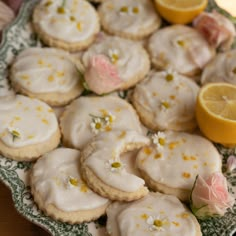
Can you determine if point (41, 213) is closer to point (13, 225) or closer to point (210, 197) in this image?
point (13, 225)

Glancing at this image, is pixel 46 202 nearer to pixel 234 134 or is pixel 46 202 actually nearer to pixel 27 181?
pixel 27 181

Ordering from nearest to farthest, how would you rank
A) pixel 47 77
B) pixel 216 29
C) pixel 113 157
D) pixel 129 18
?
pixel 113 157 → pixel 47 77 → pixel 216 29 → pixel 129 18

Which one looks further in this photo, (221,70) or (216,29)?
(216,29)

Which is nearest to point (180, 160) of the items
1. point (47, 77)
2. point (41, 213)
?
point (41, 213)

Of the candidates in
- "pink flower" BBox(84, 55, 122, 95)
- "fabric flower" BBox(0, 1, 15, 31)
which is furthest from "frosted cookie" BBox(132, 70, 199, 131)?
"fabric flower" BBox(0, 1, 15, 31)

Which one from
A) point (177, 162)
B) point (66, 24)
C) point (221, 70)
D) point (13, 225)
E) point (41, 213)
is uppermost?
point (66, 24)

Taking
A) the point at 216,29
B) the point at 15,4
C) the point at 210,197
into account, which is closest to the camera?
the point at 210,197

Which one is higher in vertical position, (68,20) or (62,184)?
(68,20)
